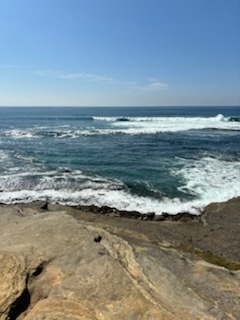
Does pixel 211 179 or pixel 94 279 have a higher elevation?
pixel 94 279

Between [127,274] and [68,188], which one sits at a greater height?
[127,274]

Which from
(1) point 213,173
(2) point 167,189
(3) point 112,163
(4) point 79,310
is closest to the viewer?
(4) point 79,310

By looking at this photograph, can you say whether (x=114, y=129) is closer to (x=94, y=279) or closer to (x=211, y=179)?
(x=211, y=179)

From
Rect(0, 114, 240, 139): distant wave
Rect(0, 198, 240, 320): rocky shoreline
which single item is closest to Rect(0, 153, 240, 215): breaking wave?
Rect(0, 198, 240, 320): rocky shoreline

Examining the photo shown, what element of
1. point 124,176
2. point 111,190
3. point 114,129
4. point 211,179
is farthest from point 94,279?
point 114,129

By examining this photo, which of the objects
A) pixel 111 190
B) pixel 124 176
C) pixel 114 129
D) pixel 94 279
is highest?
pixel 94 279

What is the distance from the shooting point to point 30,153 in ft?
101

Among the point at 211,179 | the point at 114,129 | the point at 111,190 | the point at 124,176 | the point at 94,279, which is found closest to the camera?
the point at 94,279

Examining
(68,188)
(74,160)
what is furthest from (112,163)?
(68,188)

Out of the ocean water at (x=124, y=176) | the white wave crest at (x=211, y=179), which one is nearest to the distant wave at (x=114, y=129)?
the ocean water at (x=124, y=176)

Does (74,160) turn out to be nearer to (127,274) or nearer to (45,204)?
(45,204)

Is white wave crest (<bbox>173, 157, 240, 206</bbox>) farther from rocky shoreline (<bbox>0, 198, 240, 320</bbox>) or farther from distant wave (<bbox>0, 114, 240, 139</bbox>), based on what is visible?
distant wave (<bbox>0, 114, 240, 139</bbox>)

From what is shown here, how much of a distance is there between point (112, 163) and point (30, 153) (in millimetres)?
9880

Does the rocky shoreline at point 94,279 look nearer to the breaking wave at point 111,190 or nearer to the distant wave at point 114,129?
the breaking wave at point 111,190
